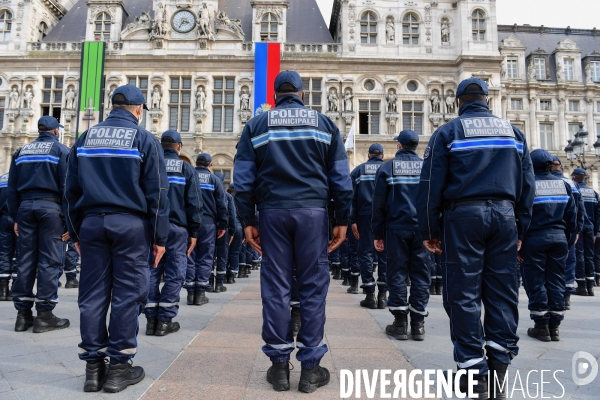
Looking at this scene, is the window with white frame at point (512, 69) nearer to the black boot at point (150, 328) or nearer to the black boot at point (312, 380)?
the black boot at point (150, 328)

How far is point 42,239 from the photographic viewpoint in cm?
547

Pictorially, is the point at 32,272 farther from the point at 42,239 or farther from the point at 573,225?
the point at 573,225

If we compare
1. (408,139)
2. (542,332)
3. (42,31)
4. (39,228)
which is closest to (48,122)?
(39,228)

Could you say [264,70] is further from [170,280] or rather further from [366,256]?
[170,280]

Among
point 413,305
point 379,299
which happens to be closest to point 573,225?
point 413,305

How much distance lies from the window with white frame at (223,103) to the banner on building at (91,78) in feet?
22.6

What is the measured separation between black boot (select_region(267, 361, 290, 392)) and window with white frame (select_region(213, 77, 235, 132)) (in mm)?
25258

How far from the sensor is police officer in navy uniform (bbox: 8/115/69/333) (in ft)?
17.7

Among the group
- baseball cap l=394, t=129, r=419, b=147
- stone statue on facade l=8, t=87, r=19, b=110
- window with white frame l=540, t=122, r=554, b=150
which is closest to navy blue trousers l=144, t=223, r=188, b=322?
baseball cap l=394, t=129, r=419, b=147

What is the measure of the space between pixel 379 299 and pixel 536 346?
101 inches

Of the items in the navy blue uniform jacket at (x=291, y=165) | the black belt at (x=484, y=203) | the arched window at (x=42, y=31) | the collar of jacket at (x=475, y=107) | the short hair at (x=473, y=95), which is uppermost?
the arched window at (x=42, y=31)

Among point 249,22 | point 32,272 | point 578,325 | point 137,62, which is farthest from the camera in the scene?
point 249,22

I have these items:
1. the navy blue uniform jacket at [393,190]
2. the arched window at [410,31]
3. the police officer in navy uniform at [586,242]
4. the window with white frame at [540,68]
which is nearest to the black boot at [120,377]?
the navy blue uniform jacket at [393,190]

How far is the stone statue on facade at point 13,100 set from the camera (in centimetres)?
2764
